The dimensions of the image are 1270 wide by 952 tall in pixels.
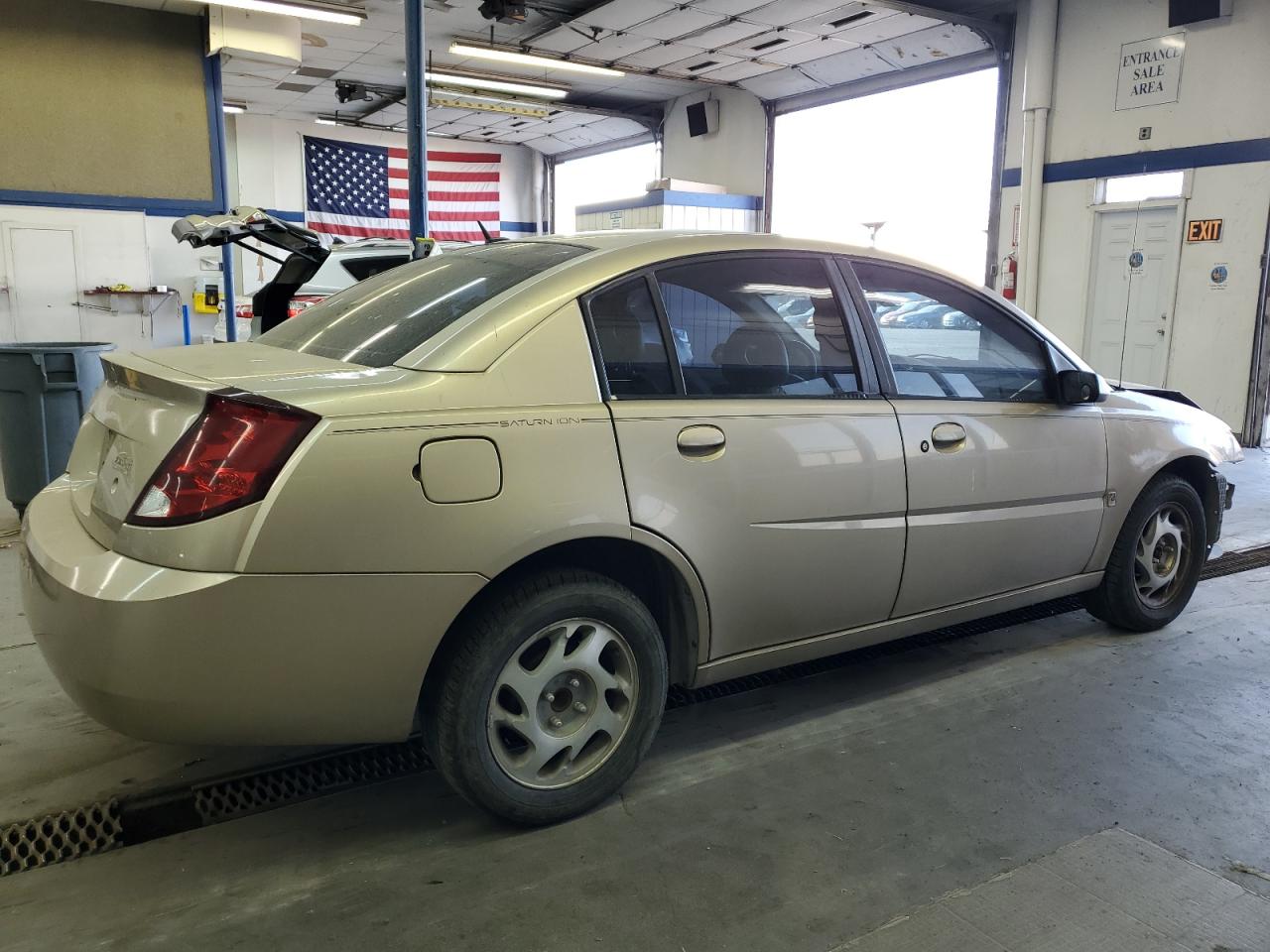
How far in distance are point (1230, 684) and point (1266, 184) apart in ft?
24.6

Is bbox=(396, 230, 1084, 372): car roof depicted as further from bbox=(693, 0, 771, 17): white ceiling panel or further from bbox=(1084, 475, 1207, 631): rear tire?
bbox=(693, 0, 771, 17): white ceiling panel

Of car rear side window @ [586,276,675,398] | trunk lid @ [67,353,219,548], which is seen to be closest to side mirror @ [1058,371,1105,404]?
car rear side window @ [586,276,675,398]

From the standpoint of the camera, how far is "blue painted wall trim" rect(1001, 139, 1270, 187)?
8.83m


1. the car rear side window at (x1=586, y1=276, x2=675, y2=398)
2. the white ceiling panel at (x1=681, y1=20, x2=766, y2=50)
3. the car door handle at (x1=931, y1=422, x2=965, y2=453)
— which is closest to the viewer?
the car rear side window at (x1=586, y1=276, x2=675, y2=398)

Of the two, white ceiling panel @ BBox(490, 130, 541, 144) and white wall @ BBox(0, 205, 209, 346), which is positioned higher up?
white ceiling panel @ BBox(490, 130, 541, 144)

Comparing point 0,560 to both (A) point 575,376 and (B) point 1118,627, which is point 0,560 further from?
(B) point 1118,627

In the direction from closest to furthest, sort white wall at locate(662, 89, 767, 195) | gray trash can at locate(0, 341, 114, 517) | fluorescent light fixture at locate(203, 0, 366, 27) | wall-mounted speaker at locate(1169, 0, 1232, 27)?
gray trash can at locate(0, 341, 114, 517), wall-mounted speaker at locate(1169, 0, 1232, 27), fluorescent light fixture at locate(203, 0, 366, 27), white wall at locate(662, 89, 767, 195)

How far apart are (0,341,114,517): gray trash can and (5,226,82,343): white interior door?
5165 mm

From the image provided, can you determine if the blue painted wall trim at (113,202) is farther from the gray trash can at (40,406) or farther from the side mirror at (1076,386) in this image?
the side mirror at (1076,386)

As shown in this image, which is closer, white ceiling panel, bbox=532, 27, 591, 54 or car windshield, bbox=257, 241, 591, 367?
car windshield, bbox=257, 241, 591, 367

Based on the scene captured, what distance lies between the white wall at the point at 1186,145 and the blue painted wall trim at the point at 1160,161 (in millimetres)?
53

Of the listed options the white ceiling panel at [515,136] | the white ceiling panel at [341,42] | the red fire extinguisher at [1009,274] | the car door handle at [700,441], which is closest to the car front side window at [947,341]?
the car door handle at [700,441]

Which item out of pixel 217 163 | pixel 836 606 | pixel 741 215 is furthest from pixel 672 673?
pixel 741 215

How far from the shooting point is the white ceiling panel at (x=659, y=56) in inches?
504
